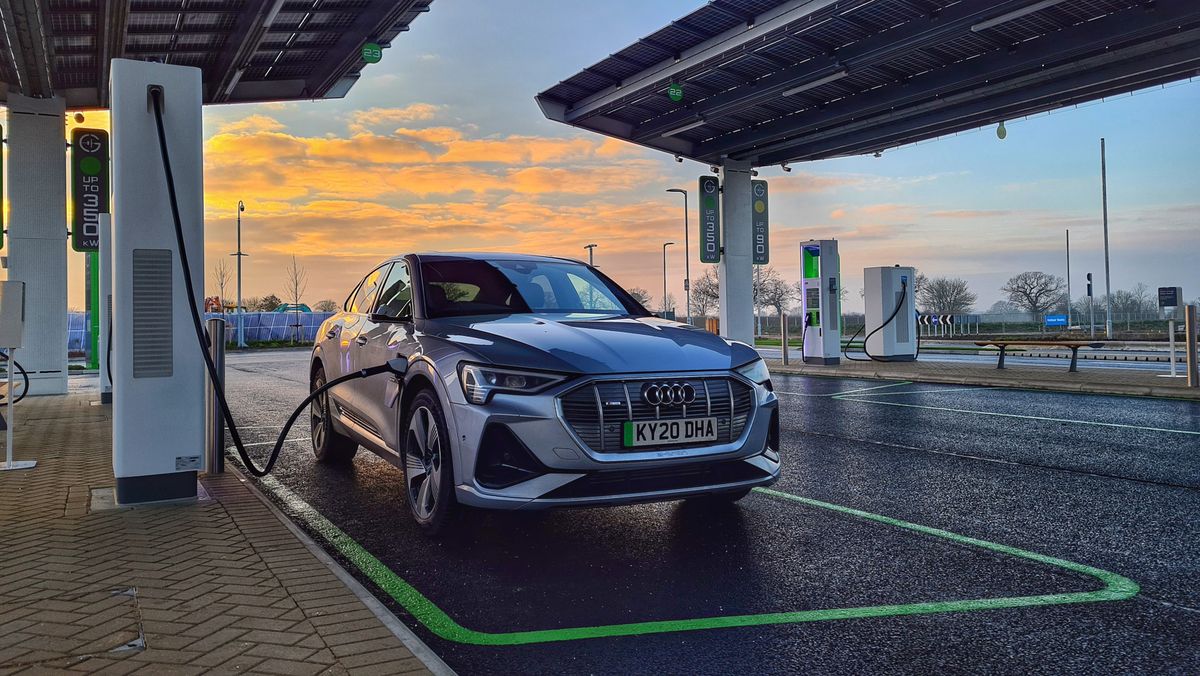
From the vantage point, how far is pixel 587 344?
4.36 metres

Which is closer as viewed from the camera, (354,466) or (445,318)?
(445,318)

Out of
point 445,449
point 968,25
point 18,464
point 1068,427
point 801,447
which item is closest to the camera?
point 445,449

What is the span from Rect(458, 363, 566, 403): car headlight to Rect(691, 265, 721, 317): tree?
7855cm

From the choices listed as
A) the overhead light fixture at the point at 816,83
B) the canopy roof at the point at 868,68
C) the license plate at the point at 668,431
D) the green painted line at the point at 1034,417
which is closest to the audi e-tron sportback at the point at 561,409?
the license plate at the point at 668,431

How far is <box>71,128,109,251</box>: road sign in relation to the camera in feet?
51.5

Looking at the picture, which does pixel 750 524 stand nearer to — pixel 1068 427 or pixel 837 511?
pixel 837 511

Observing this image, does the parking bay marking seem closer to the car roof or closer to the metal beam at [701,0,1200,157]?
the car roof

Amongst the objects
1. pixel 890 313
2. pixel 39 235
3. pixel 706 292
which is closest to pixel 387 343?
pixel 39 235

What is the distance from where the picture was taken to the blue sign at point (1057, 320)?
61881mm

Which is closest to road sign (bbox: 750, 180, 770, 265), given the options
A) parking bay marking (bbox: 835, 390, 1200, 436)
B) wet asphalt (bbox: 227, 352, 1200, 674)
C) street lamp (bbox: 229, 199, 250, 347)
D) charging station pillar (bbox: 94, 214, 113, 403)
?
Answer: parking bay marking (bbox: 835, 390, 1200, 436)

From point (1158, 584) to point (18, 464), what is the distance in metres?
8.16

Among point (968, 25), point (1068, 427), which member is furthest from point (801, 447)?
point (968, 25)

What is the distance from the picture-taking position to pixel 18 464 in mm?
6984

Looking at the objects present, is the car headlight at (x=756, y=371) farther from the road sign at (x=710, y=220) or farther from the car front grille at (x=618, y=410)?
the road sign at (x=710, y=220)
